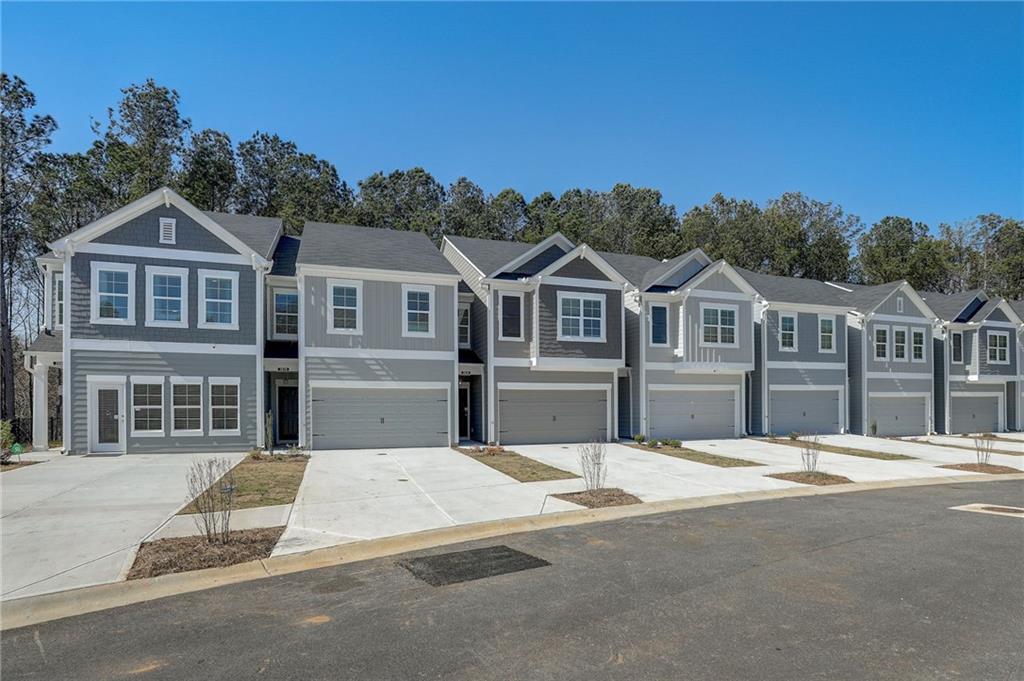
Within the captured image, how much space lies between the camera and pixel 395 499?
442 inches

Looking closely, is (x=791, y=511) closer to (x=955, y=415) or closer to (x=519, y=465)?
(x=519, y=465)

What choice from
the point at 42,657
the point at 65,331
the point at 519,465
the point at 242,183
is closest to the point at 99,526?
the point at 42,657

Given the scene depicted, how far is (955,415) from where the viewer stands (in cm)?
3036

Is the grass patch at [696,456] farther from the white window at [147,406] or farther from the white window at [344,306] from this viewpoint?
the white window at [147,406]

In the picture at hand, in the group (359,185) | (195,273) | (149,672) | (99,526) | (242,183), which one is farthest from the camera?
(359,185)

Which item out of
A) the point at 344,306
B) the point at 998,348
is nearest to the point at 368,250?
the point at 344,306

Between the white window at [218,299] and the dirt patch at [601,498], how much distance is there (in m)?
12.4

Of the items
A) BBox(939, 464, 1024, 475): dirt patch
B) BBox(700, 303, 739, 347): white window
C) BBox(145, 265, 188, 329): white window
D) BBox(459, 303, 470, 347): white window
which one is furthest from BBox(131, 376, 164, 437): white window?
BBox(939, 464, 1024, 475): dirt patch

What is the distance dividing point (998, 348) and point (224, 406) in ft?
121

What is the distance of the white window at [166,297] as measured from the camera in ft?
58.0

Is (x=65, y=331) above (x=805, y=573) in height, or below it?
above

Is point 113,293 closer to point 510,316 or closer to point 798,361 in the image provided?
point 510,316

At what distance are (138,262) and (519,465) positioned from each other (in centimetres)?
1292

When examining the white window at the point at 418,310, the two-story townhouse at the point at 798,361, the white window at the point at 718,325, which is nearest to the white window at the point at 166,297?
the white window at the point at 418,310
